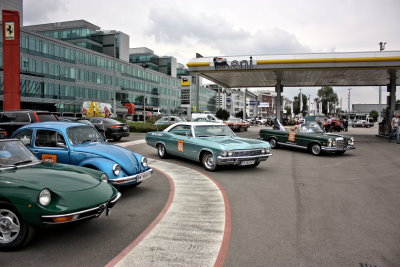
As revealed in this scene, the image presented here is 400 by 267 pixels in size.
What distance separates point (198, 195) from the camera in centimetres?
654

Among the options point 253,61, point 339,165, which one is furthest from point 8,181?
point 253,61

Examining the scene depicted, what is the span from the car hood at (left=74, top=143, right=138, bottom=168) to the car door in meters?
0.32

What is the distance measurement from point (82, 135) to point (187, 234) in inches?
147

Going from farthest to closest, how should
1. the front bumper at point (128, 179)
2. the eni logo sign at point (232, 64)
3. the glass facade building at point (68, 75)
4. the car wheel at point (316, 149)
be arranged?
the glass facade building at point (68, 75) → the eni logo sign at point (232, 64) → the car wheel at point (316, 149) → the front bumper at point (128, 179)

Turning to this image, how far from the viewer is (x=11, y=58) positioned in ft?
57.3

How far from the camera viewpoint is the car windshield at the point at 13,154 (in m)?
4.42

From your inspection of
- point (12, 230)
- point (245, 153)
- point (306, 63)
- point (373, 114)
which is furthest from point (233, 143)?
point (373, 114)

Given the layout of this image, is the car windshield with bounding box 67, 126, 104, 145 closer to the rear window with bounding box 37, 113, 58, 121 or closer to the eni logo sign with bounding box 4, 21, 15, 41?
the rear window with bounding box 37, 113, 58, 121

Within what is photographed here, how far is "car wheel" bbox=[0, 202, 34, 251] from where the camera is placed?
3.69 metres

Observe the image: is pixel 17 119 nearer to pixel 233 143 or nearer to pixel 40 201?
pixel 233 143

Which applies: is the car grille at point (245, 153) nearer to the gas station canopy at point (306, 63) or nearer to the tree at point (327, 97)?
the gas station canopy at point (306, 63)

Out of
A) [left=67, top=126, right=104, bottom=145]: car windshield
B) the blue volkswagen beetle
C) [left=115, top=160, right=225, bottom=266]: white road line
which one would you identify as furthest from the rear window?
[left=115, top=160, right=225, bottom=266]: white road line

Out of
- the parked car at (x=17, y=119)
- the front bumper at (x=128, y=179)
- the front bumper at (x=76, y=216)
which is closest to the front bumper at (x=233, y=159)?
the front bumper at (x=128, y=179)

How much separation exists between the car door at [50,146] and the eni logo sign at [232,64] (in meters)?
18.7
